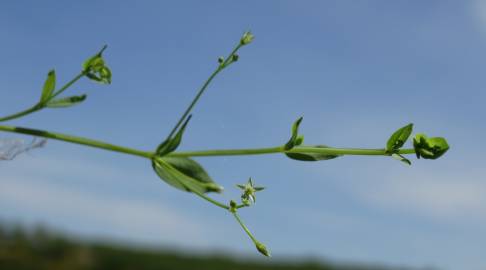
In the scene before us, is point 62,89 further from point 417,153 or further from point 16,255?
point 16,255

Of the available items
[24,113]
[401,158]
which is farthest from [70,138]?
[401,158]

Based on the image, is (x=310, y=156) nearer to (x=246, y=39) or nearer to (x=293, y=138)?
(x=293, y=138)

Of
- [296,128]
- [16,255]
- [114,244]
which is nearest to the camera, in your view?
[296,128]

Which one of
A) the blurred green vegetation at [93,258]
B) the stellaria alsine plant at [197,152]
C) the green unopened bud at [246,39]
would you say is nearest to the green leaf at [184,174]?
the stellaria alsine plant at [197,152]

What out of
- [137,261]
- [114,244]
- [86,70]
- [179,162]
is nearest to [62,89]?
[86,70]

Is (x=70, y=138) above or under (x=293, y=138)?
under

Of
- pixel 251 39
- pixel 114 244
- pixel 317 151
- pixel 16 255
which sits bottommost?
pixel 317 151
